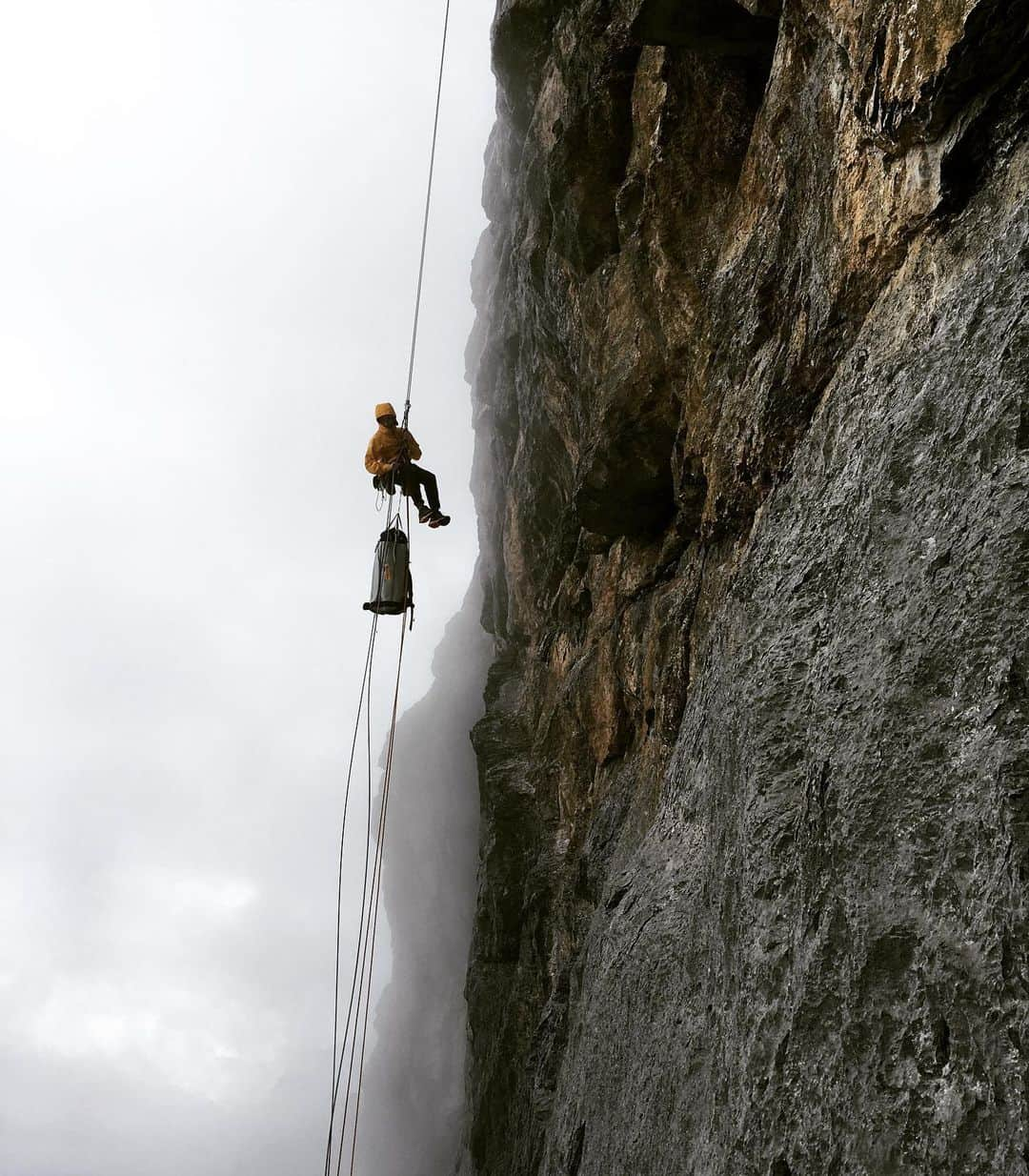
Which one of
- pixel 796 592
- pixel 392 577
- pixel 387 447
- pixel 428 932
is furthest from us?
pixel 428 932

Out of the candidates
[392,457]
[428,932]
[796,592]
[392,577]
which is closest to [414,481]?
[392,457]

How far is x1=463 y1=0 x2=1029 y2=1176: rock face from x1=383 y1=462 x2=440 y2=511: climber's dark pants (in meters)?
1.90

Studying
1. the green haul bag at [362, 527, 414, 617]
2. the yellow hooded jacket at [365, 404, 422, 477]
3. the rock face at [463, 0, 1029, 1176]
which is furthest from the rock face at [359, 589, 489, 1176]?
the yellow hooded jacket at [365, 404, 422, 477]

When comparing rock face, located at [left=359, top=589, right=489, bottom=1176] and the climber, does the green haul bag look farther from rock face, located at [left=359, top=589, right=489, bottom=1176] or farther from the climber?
rock face, located at [left=359, top=589, right=489, bottom=1176]

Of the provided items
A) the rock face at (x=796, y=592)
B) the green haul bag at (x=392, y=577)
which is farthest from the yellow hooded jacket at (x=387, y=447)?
the rock face at (x=796, y=592)

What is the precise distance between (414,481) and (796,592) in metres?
6.33

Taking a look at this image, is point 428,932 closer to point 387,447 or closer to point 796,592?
point 387,447

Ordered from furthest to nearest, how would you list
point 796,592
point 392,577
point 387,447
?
point 387,447, point 392,577, point 796,592

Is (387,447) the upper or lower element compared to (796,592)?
upper

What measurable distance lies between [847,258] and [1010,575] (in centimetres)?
216

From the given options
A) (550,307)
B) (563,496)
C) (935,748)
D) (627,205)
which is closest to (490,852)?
(563,496)

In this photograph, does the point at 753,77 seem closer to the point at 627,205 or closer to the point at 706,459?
the point at 627,205

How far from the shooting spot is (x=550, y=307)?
10.3m

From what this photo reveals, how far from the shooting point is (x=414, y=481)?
10.2 metres
